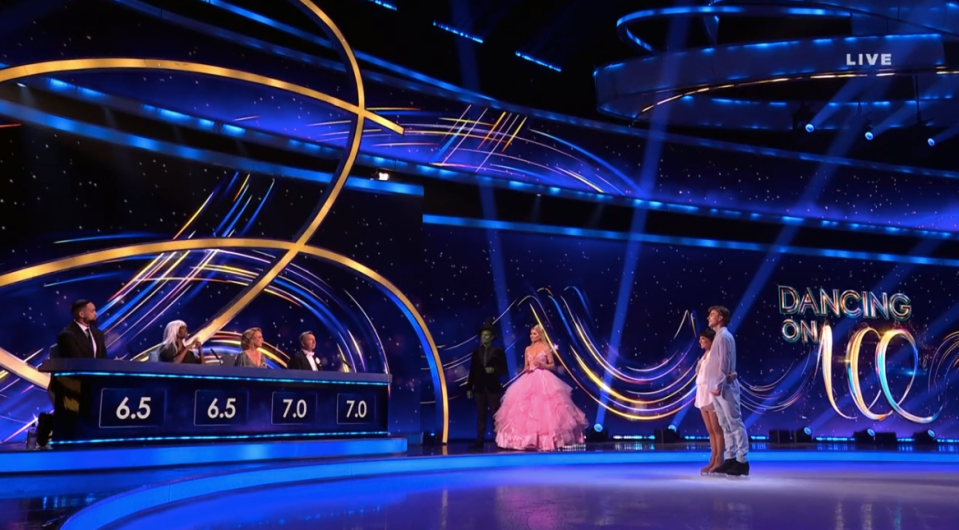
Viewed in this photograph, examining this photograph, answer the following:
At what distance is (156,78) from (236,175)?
1.42m

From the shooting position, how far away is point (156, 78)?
944 centimetres

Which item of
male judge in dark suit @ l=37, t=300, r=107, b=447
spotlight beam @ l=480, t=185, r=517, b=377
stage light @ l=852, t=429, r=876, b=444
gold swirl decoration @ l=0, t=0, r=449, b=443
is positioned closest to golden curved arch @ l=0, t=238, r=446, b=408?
gold swirl decoration @ l=0, t=0, r=449, b=443

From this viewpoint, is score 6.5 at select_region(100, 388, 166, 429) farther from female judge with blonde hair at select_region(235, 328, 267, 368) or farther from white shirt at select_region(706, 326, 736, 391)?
white shirt at select_region(706, 326, 736, 391)

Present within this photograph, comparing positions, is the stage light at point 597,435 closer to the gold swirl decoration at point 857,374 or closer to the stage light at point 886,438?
the stage light at point 886,438

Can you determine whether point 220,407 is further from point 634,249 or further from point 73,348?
point 634,249

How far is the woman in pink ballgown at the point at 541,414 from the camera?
31.8ft

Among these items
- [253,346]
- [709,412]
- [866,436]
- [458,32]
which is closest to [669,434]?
[866,436]

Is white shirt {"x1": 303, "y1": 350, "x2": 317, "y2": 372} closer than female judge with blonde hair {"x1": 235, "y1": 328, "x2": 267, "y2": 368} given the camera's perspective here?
No

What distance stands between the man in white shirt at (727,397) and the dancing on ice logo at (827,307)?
27.2 ft

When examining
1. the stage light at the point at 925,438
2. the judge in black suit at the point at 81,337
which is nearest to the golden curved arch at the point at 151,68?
the judge in black suit at the point at 81,337

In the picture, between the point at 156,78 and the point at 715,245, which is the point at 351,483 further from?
the point at 715,245

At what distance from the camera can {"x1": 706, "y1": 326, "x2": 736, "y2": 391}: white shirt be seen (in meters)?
7.04

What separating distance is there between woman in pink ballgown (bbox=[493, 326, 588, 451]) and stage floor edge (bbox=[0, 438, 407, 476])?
184cm

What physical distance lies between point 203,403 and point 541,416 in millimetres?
4034
